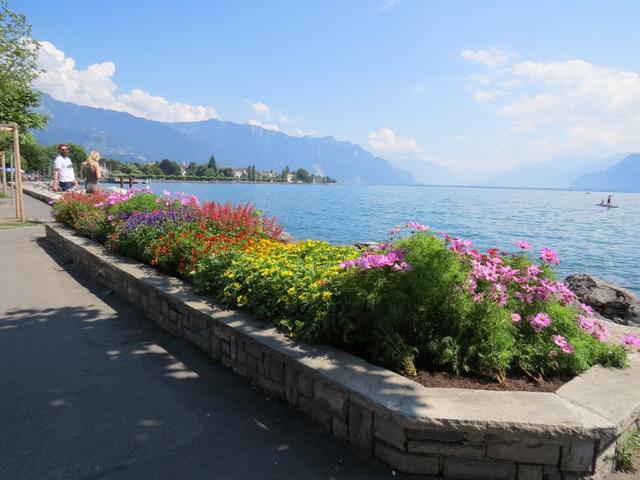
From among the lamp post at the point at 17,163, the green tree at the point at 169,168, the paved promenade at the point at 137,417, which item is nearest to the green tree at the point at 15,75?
the lamp post at the point at 17,163

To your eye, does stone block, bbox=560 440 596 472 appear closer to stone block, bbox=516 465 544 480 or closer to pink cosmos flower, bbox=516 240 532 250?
stone block, bbox=516 465 544 480

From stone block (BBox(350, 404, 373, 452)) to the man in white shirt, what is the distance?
14.1 m

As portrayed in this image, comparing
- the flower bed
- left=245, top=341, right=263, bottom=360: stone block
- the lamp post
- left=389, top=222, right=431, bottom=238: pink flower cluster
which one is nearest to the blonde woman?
the lamp post

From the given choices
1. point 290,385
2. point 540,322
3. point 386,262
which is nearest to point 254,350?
point 290,385

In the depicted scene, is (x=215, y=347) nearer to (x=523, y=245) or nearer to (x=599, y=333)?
(x=523, y=245)

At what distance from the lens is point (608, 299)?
7.95 meters

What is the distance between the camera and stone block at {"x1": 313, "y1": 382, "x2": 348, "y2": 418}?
9.55 ft

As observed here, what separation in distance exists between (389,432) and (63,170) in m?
14.9

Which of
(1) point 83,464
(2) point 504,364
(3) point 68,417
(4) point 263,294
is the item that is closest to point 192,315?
(4) point 263,294

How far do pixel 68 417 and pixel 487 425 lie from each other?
2910mm

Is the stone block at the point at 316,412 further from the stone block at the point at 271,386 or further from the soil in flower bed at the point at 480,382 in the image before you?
the soil in flower bed at the point at 480,382

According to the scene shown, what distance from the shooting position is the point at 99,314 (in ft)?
18.0

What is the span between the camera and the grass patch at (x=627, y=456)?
273 centimetres

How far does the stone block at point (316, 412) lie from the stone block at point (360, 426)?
21cm
